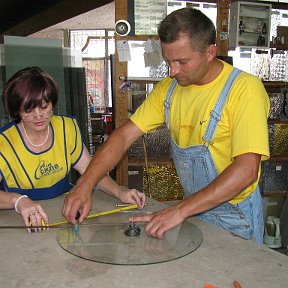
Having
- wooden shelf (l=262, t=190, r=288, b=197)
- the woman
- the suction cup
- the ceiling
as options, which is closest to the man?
the woman

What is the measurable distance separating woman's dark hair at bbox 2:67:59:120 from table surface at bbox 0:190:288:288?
2.38ft

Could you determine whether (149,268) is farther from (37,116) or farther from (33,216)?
(37,116)

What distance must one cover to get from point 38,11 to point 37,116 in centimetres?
380

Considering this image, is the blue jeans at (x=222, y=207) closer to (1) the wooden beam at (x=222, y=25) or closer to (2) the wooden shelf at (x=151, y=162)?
(2) the wooden shelf at (x=151, y=162)

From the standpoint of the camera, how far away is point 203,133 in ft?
5.31

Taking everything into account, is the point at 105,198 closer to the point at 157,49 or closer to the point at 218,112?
the point at 218,112

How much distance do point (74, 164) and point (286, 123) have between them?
7.93 feet

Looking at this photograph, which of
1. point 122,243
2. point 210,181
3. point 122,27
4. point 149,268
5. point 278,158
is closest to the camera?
point 149,268

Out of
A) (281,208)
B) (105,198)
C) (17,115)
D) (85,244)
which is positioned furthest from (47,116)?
(281,208)

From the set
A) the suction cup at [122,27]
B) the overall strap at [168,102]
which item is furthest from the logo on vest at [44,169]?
the suction cup at [122,27]

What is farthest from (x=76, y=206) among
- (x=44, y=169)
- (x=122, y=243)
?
(x=44, y=169)

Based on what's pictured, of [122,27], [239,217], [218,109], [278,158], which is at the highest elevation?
[122,27]

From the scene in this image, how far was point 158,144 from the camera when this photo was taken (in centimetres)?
348

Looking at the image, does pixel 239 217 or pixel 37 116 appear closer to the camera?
pixel 239 217
